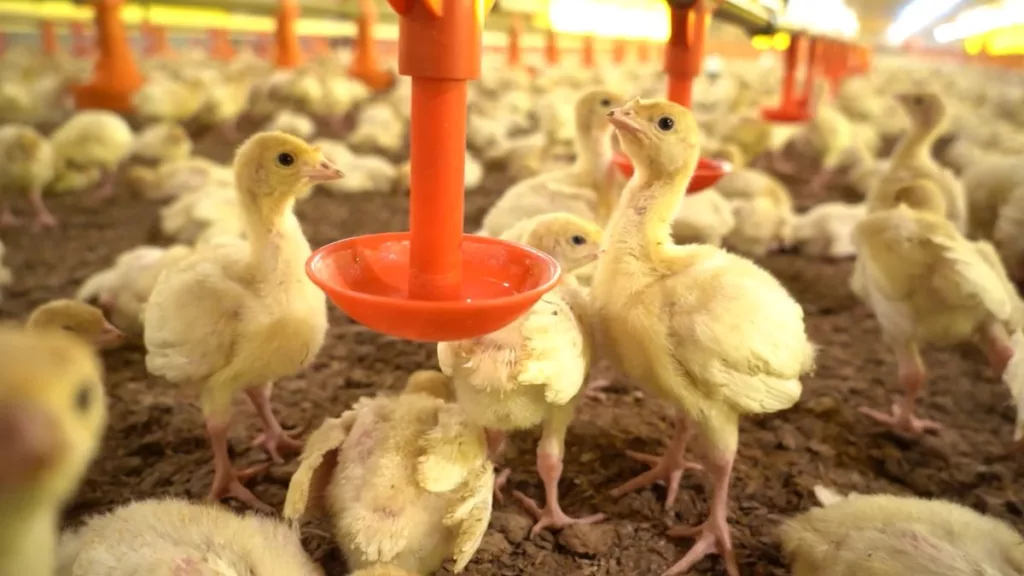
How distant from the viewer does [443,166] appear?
114 centimetres

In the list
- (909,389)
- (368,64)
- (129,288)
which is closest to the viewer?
(909,389)

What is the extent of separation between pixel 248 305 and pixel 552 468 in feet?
2.94

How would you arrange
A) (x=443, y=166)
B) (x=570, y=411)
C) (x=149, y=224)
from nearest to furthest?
(x=443, y=166)
(x=570, y=411)
(x=149, y=224)

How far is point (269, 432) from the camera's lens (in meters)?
2.27

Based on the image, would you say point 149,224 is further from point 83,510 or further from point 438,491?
point 438,491

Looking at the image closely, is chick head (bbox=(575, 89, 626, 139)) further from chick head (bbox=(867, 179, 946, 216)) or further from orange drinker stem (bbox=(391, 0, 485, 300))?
orange drinker stem (bbox=(391, 0, 485, 300))

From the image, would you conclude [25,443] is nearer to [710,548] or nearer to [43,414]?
[43,414]

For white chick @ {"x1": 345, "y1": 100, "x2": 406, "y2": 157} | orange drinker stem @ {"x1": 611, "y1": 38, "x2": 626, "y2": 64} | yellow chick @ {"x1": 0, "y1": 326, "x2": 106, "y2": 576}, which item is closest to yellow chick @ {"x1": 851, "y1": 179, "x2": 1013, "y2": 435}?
yellow chick @ {"x1": 0, "y1": 326, "x2": 106, "y2": 576}

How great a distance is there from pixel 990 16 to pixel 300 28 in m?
8.67

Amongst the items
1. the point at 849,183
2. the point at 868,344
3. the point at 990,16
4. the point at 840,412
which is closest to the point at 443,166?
the point at 840,412

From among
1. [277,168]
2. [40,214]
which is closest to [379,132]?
[40,214]

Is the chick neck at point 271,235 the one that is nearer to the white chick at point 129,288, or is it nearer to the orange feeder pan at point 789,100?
the white chick at point 129,288

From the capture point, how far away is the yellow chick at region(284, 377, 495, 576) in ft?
5.09

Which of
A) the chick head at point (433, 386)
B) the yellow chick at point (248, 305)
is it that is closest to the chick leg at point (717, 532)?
the chick head at point (433, 386)
